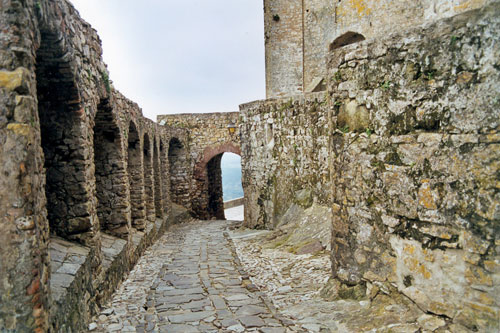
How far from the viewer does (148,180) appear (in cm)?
951

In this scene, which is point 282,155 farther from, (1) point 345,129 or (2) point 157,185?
(1) point 345,129

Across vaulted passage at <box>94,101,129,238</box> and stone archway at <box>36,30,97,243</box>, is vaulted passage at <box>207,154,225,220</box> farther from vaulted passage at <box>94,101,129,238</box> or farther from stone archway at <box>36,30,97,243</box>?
stone archway at <box>36,30,97,243</box>

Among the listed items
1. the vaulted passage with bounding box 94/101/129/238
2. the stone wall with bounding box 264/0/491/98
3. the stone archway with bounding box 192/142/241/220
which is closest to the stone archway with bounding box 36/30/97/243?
the vaulted passage with bounding box 94/101/129/238

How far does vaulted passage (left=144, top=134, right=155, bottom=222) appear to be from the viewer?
952 centimetres

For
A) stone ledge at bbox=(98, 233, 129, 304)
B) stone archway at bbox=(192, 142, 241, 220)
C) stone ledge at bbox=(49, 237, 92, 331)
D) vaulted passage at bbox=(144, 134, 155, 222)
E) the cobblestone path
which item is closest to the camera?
stone ledge at bbox=(49, 237, 92, 331)

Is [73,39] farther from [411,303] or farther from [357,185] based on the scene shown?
[411,303]

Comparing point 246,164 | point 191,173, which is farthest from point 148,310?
point 191,173

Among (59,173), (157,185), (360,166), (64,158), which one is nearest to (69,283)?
(59,173)

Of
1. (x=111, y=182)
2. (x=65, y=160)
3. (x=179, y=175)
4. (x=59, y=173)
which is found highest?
(x=65, y=160)

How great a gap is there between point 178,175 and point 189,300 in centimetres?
1137

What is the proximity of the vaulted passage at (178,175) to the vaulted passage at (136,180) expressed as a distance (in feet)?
24.2

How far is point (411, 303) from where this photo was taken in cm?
302

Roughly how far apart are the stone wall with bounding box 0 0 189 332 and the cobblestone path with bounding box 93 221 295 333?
284mm

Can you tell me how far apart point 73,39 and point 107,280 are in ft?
9.58
